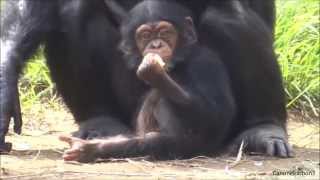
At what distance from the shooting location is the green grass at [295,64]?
5.39m

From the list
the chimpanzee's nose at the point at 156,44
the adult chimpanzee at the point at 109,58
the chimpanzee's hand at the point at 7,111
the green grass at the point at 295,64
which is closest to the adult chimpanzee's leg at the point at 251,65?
the adult chimpanzee at the point at 109,58

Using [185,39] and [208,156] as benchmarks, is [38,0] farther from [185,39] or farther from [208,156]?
[208,156]

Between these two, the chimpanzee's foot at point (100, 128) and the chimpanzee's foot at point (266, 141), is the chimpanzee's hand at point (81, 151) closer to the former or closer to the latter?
the chimpanzee's foot at point (100, 128)

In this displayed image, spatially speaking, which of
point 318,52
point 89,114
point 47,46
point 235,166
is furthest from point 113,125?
point 318,52

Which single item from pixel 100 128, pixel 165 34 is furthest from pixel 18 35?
pixel 165 34

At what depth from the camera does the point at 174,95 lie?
11.4 feet

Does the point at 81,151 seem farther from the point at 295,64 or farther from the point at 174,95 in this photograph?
the point at 295,64

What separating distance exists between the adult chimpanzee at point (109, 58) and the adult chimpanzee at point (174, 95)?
12 cm

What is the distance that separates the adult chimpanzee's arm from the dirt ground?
0.29m

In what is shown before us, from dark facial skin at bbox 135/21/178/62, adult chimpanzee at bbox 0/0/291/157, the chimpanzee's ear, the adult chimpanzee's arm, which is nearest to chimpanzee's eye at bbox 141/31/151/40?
dark facial skin at bbox 135/21/178/62

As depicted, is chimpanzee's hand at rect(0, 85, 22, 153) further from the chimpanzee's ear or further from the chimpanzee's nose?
the chimpanzee's ear

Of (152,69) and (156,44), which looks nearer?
(152,69)

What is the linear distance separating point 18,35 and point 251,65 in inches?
41.5

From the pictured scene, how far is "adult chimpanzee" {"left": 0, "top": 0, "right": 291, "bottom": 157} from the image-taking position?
3869mm
